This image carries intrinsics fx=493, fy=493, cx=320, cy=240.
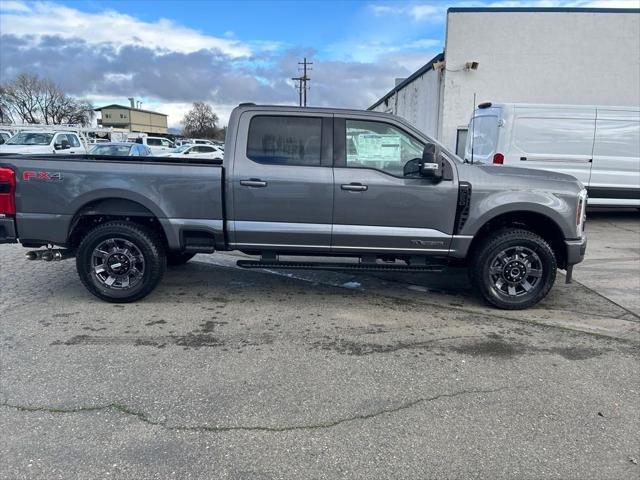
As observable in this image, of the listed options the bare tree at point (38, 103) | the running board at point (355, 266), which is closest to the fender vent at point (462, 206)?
the running board at point (355, 266)

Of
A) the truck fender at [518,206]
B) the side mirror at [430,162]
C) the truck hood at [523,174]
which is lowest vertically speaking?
the truck fender at [518,206]

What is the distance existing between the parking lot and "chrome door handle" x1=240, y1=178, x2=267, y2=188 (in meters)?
1.33

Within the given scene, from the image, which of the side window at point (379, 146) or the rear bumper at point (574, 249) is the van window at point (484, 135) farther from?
the side window at point (379, 146)

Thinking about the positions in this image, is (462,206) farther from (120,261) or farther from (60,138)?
(60,138)

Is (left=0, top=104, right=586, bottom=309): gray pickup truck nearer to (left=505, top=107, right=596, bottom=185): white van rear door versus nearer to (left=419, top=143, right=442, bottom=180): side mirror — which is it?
(left=419, top=143, right=442, bottom=180): side mirror

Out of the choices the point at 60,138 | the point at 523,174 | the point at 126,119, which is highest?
the point at 126,119

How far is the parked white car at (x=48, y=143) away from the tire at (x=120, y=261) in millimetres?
17531

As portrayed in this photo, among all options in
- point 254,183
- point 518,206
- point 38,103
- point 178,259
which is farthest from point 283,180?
point 38,103

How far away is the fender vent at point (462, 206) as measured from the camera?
5.09 m

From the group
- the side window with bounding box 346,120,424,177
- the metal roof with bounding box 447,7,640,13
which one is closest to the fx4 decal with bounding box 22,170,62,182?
the side window with bounding box 346,120,424,177

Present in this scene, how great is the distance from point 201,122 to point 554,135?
100786 millimetres

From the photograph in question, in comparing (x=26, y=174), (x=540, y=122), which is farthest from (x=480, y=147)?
(x=26, y=174)

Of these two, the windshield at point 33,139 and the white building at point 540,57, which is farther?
the windshield at point 33,139

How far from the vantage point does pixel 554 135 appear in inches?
412
